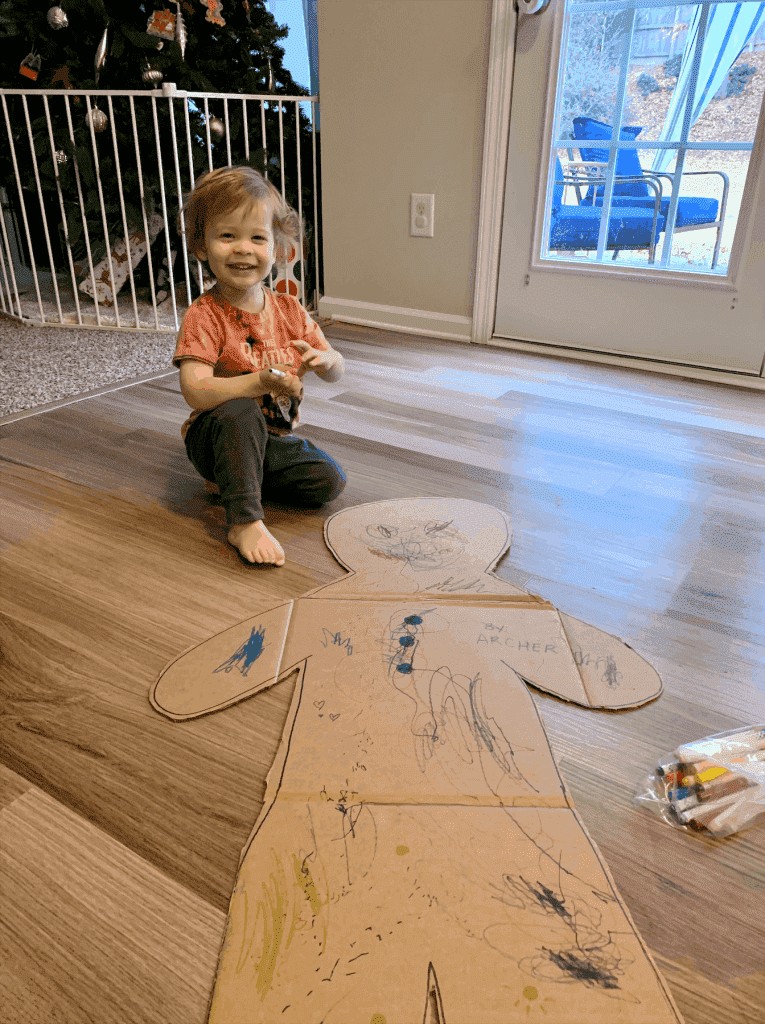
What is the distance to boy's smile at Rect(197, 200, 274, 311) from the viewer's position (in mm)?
1139

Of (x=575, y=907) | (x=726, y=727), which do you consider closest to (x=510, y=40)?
(x=726, y=727)

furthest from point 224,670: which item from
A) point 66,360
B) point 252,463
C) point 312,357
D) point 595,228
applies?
point 595,228

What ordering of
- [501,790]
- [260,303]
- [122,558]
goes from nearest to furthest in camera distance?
1. [501,790]
2. [122,558]
3. [260,303]

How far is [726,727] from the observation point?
2.79 ft

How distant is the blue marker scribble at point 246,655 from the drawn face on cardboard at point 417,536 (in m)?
0.21

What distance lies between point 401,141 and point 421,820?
2.17m

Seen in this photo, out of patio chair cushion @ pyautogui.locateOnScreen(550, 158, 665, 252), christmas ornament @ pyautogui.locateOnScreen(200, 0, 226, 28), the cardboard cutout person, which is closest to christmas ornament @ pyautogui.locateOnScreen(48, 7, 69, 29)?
christmas ornament @ pyautogui.locateOnScreen(200, 0, 226, 28)

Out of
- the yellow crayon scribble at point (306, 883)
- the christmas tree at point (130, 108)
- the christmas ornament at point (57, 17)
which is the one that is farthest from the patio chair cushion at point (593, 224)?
the yellow crayon scribble at point (306, 883)

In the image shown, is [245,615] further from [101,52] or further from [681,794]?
[101,52]

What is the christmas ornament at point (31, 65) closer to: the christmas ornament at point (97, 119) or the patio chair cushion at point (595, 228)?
the christmas ornament at point (97, 119)

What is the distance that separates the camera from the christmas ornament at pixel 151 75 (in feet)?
7.68

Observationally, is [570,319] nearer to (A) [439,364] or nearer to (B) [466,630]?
(A) [439,364]

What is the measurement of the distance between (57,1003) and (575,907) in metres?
0.42

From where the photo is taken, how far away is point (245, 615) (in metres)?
1.03
